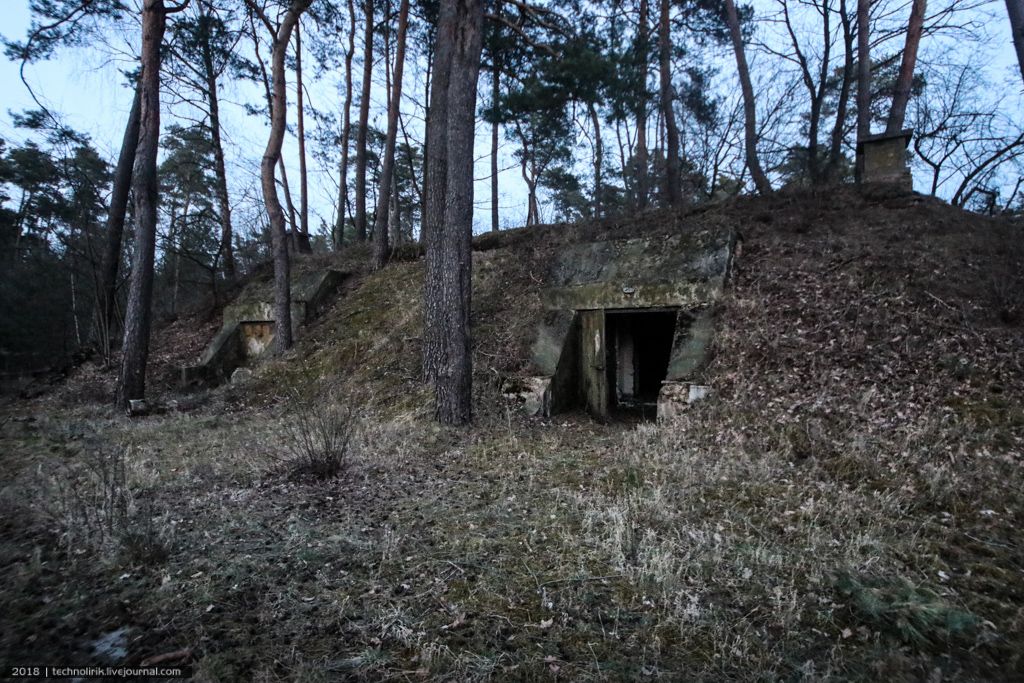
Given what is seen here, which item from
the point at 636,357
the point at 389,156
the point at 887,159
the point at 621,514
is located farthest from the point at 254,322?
the point at 887,159

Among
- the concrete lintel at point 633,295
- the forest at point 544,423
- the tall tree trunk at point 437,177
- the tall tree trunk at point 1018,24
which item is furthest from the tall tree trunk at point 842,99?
the tall tree trunk at point 437,177

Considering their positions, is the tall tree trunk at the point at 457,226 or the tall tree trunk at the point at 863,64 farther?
the tall tree trunk at the point at 863,64

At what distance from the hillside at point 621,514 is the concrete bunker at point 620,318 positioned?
36 cm

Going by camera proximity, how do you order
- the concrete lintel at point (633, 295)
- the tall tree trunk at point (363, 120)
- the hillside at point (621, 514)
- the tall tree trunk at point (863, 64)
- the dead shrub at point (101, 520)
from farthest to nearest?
the tall tree trunk at point (363, 120) → the tall tree trunk at point (863, 64) → the concrete lintel at point (633, 295) → the dead shrub at point (101, 520) → the hillside at point (621, 514)

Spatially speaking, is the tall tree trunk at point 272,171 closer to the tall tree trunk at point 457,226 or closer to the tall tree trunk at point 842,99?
the tall tree trunk at point 457,226

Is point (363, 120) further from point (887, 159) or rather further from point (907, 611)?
point (907, 611)

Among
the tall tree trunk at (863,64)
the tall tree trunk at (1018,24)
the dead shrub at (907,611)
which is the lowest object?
the dead shrub at (907,611)

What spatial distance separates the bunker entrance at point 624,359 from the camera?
25.6 ft

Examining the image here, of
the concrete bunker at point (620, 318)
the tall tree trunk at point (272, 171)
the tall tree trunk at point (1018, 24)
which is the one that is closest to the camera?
the concrete bunker at point (620, 318)

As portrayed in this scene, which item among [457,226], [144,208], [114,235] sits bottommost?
[457,226]

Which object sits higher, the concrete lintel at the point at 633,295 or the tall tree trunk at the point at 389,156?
the tall tree trunk at the point at 389,156

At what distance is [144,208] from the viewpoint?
321 inches

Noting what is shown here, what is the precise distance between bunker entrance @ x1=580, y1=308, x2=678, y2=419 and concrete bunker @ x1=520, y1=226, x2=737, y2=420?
17 mm

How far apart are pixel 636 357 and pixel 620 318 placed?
87cm
